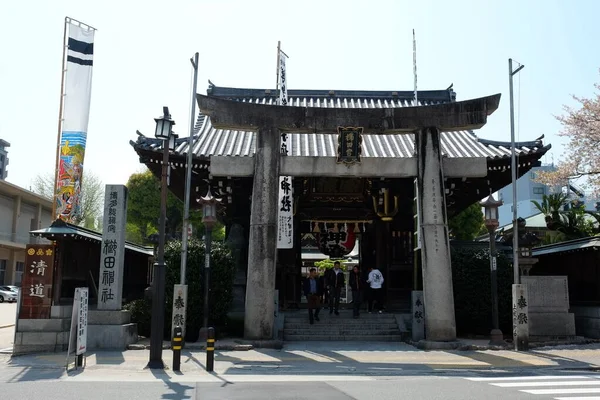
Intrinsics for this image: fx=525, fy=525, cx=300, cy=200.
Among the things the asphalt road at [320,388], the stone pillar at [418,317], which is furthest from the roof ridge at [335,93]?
the asphalt road at [320,388]

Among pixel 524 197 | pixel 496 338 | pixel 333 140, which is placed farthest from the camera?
pixel 524 197

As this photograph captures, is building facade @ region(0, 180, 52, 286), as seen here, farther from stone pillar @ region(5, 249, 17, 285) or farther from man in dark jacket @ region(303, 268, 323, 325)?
man in dark jacket @ region(303, 268, 323, 325)

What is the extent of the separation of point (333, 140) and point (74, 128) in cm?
1112

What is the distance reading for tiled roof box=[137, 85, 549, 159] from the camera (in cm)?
2109

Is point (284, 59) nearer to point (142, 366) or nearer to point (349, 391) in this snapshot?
point (142, 366)

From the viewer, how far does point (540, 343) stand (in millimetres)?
16734

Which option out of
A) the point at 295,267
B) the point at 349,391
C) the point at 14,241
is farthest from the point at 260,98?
the point at 14,241

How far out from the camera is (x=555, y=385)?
32.9 ft

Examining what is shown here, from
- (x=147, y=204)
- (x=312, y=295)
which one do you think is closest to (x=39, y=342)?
(x=312, y=295)

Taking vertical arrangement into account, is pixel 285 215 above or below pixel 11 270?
above

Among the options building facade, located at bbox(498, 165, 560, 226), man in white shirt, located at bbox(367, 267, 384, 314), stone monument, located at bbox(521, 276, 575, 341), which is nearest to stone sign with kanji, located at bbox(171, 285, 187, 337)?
man in white shirt, located at bbox(367, 267, 384, 314)

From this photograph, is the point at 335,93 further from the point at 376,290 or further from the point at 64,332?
the point at 64,332

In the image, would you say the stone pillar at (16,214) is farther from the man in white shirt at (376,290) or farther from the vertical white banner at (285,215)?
the man in white shirt at (376,290)

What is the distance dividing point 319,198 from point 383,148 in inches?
143
